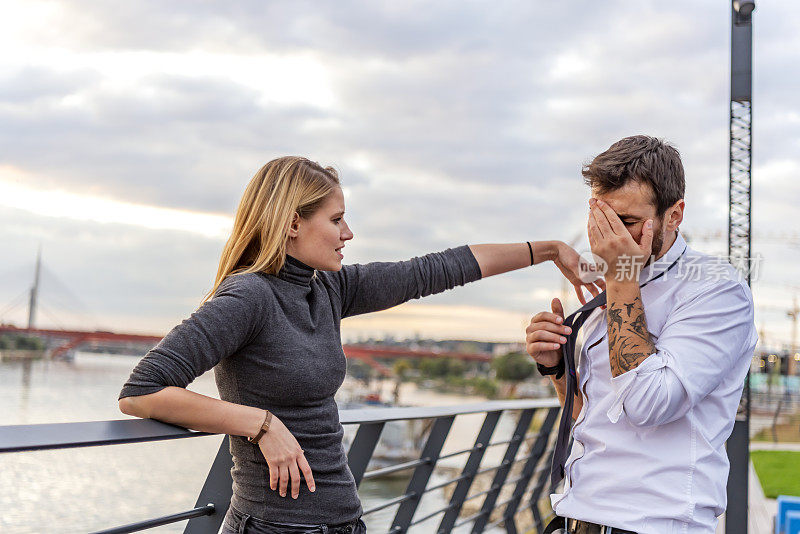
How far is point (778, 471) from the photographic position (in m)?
11.8

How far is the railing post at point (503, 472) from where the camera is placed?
13.8 ft

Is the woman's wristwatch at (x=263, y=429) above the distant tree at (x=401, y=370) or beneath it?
above

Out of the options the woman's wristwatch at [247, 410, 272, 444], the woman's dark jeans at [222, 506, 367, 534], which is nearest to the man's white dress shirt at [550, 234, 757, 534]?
the woman's dark jeans at [222, 506, 367, 534]

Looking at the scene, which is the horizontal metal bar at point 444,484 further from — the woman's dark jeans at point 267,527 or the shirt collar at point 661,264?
the shirt collar at point 661,264

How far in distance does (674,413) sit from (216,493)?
3.71ft

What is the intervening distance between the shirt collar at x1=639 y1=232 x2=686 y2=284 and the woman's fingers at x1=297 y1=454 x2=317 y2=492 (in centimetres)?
79

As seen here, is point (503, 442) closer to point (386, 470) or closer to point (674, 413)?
point (386, 470)

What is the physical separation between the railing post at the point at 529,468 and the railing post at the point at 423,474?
1606 mm

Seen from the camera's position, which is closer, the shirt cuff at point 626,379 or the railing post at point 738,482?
the shirt cuff at point 626,379

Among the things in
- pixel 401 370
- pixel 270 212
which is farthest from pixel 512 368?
pixel 270 212

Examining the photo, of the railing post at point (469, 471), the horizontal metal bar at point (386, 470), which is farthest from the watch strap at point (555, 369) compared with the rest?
the railing post at point (469, 471)

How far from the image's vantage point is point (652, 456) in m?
1.44

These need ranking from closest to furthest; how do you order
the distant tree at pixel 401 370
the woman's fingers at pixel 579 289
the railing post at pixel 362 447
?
the woman's fingers at pixel 579 289 < the railing post at pixel 362 447 < the distant tree at pixel 401 370

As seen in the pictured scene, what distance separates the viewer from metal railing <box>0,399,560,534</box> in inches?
56.5
